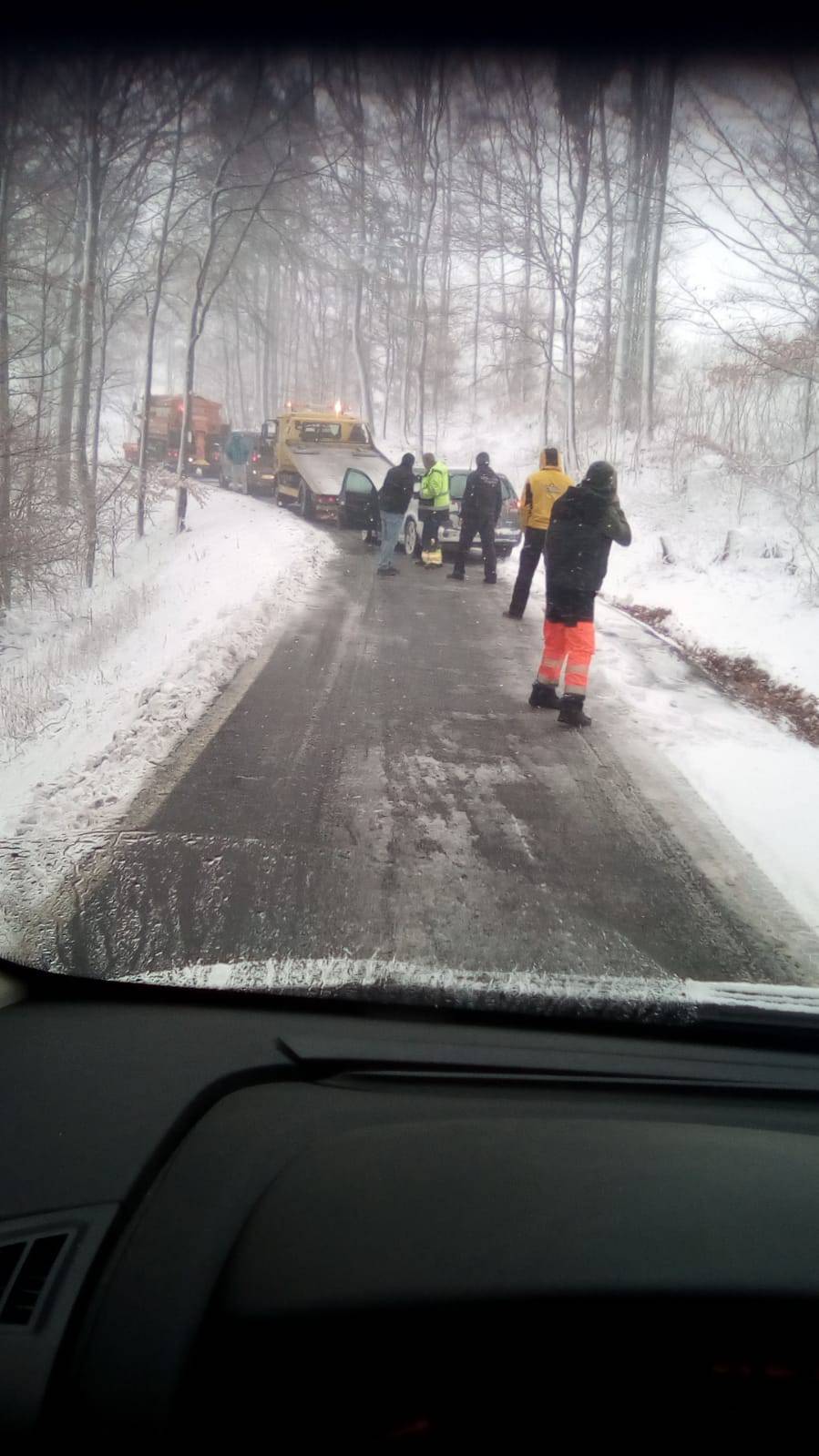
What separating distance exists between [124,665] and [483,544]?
6.34 meters

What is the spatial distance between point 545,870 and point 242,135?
11026 mm

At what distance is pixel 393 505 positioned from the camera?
44.1 feet

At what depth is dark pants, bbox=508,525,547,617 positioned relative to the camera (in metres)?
10.5

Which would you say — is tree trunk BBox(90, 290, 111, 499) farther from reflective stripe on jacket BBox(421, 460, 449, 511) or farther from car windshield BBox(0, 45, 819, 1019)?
reflective stripe on jacket BBox(421, 460, 449, 511)

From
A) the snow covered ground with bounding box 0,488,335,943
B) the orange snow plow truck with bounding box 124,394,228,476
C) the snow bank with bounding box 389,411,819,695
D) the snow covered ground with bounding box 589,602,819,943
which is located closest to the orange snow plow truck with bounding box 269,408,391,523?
the orange snow plow truck with bounding box 124,394,228,476

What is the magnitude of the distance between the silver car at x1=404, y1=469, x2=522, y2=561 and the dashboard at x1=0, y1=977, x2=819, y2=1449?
12633 mm

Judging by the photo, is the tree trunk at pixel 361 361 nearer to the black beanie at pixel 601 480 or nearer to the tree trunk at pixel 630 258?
the tree trunk at pixel 630 258

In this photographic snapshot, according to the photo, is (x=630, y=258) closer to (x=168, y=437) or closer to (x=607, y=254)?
(x=607, y=254)

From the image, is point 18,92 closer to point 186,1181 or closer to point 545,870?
point 545,870

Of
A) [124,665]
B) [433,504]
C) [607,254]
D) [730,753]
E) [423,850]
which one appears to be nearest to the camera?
[423,850]

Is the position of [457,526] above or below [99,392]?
below

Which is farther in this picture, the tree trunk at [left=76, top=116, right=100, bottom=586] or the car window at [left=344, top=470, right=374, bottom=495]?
the car window at [left=344, top=470, right=374, bottom=495]

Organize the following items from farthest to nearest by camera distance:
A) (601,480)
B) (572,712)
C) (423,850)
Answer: (601,480)
(572,712)
(423,850)

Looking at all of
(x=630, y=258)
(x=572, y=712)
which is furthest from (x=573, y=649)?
(x=630, y=258)
